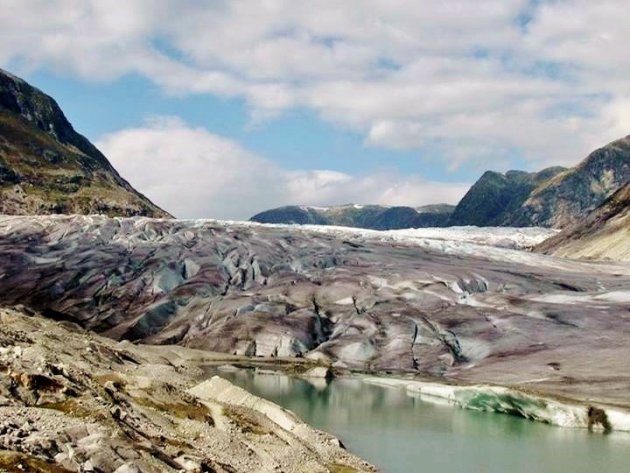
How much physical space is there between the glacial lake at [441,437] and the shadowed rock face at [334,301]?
29.0 metres

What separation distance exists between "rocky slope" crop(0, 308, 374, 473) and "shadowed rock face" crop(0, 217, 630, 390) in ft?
227

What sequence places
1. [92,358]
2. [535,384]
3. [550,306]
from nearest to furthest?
[92,358] → [535,384] → [550,306]

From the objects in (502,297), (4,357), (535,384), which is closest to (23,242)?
(502,297)

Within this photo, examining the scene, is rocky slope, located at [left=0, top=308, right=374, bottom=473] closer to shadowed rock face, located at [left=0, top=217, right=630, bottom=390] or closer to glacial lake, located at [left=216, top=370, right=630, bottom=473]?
glacial lake, located at [left=216, top=370, right=630, bottom=473]

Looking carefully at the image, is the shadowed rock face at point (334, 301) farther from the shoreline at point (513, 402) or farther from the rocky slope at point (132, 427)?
the rocky slope at point (132, 427)

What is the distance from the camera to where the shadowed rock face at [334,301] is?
→ 135000 millimetres

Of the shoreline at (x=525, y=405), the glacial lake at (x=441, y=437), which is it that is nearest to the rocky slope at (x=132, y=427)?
the glacial lake at (x=441, y=437)

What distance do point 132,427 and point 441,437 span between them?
42333 millimetres

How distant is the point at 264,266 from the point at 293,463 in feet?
447

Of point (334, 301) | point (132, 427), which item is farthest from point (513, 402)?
point (334, 301)

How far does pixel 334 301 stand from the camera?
16150cm

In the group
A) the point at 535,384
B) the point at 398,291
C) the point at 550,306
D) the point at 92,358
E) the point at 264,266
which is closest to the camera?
the point at 92,358

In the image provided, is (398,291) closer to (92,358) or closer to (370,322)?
(370,322)

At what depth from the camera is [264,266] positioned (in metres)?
185
